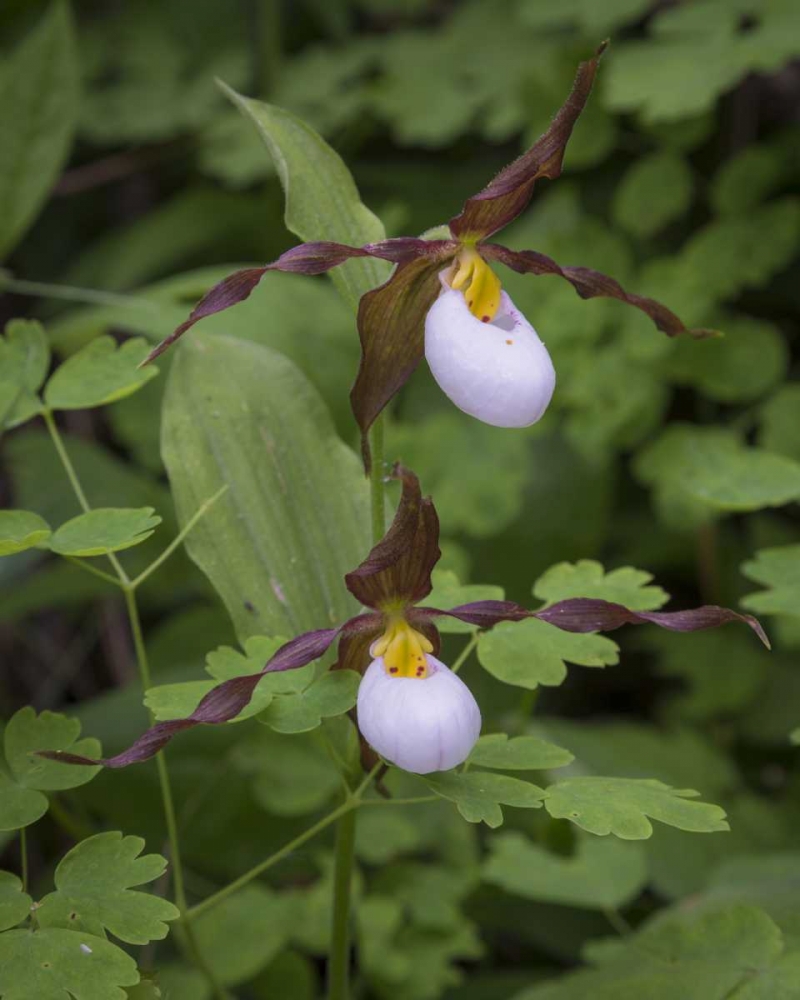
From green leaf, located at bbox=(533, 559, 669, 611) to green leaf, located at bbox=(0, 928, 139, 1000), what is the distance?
1.34 feet

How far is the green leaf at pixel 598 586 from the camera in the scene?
865 mm

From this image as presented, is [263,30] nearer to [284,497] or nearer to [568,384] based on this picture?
Result: [568,384]

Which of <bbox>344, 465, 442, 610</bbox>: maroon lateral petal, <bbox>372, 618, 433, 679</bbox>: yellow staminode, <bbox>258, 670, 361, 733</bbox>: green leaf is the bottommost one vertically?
<bbox>258, 670, 361, 733</bbox>: green leaf

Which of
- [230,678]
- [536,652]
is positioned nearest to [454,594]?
[536,652]

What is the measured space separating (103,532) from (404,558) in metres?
0.23

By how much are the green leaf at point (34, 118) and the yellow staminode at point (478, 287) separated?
3.24ft

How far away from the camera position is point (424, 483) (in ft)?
5.25

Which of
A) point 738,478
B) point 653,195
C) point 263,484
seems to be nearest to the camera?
point 263,484

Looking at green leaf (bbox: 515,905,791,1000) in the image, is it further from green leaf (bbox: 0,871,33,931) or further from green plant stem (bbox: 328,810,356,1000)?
green leaf (bbox: 0,871,33,931)

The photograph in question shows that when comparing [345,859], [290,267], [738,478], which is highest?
[290,267]

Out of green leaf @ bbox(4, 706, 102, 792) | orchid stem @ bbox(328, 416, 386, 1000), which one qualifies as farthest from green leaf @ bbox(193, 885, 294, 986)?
green leaf @ bbox(4, 706, 102, 792)

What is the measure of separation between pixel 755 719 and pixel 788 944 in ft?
2.87

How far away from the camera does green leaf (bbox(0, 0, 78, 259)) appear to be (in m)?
1.56

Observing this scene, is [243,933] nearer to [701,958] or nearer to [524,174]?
[701,958]
